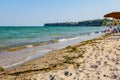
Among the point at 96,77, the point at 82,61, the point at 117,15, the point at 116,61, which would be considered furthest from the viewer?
the point at 117,15

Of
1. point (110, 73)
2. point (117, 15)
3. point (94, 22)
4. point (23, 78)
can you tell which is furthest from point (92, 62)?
point (94, 22)

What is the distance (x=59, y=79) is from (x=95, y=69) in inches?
57.6

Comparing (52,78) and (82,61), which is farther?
(82,61)

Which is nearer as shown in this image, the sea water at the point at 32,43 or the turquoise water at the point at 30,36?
the sea water at the point at 32,43

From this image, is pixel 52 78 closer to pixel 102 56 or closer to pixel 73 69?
pixel 73 69

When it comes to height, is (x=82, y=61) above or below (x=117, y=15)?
below

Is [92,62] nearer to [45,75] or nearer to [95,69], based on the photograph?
[95,69]

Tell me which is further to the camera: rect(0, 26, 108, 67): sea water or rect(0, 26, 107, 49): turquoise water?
rect(0, 26, 107, 49): turquoise water

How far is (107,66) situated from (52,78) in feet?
6.69

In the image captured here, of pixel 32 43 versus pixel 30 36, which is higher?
pixel 32 43

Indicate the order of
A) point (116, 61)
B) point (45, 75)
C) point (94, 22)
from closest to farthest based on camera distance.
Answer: point (45, 75), point (116, 61), point (94, 22)

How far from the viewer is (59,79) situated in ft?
26.4

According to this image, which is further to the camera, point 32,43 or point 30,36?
point 30,36

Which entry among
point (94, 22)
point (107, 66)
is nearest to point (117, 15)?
point (107, 66)
